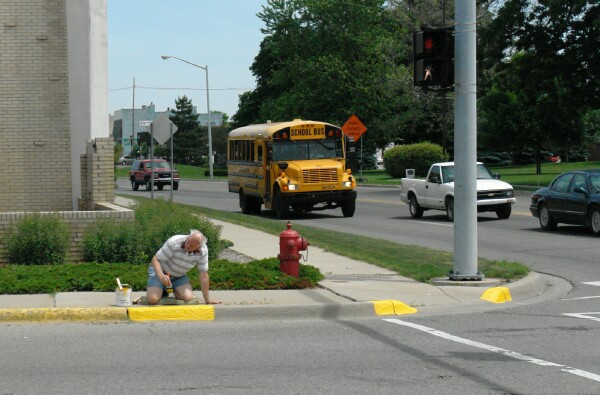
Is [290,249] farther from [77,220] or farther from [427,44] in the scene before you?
[77,220]

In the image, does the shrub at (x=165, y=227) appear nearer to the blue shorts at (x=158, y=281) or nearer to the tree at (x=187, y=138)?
the blue shorts at (x=158, y=281)

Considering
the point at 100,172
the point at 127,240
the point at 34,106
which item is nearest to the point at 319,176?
the point at 34,106

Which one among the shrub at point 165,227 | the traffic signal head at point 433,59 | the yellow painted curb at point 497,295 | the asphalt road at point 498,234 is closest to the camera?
the yellow painted curb at point 497,295

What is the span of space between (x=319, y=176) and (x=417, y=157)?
102 ft

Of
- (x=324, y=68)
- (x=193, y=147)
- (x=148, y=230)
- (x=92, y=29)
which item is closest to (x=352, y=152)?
(x=92, y=29)

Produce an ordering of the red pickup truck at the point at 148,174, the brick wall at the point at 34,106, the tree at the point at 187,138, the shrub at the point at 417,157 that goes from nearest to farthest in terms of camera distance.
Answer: the brick wall at the point at 34,106 → the red pickup truck at the point at 148,174 → the shrub at the point at 417,157 → the tree at the point at 187,138

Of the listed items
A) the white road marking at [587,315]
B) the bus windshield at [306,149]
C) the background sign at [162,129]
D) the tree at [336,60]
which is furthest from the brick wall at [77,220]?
the tree at [336,60]

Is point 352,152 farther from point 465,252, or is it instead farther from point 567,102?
point 567,102

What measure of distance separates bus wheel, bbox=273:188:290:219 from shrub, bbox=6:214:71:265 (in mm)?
14860

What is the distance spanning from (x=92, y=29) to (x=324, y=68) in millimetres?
52517

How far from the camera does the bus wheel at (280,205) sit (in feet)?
98.3

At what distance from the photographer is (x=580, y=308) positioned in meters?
12.2

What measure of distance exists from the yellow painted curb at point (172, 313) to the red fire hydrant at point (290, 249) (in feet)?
7.29

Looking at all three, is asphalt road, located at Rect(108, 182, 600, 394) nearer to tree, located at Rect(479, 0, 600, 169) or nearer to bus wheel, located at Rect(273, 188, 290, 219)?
bus wheel, located at Rect(273, 188, 290, 219)
